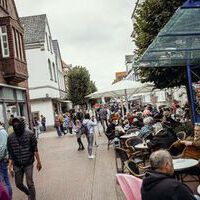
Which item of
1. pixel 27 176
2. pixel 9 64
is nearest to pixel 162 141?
pixel 27 176

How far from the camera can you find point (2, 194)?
14.4 ft

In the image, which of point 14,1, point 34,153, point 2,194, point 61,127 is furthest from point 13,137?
point 61,127

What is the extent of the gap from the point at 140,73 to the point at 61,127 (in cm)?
1588

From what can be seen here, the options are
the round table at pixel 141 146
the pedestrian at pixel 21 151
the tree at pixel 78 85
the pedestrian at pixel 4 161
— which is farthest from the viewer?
the tree at pixel 78 85

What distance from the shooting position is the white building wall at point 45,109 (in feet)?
145

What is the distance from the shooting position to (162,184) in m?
4.71

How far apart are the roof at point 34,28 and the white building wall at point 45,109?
19.5 ft

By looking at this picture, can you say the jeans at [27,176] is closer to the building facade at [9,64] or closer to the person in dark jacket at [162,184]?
the person in dark jacket at [162,184]

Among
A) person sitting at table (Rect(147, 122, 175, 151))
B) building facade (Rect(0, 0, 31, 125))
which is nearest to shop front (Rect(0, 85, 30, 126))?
building facade (Rect(0, 0, 31, 125))

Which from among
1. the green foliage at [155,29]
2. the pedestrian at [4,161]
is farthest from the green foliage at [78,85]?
the pedestrian at [4,161]

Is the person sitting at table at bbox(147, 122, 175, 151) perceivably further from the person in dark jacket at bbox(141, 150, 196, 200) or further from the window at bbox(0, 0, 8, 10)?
the window at bbox(0, 0, 8, 10)

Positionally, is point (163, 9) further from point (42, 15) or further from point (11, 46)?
point (42, 15)

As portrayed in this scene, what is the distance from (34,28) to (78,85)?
1942 centimetres

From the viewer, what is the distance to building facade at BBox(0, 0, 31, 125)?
22500 mm
